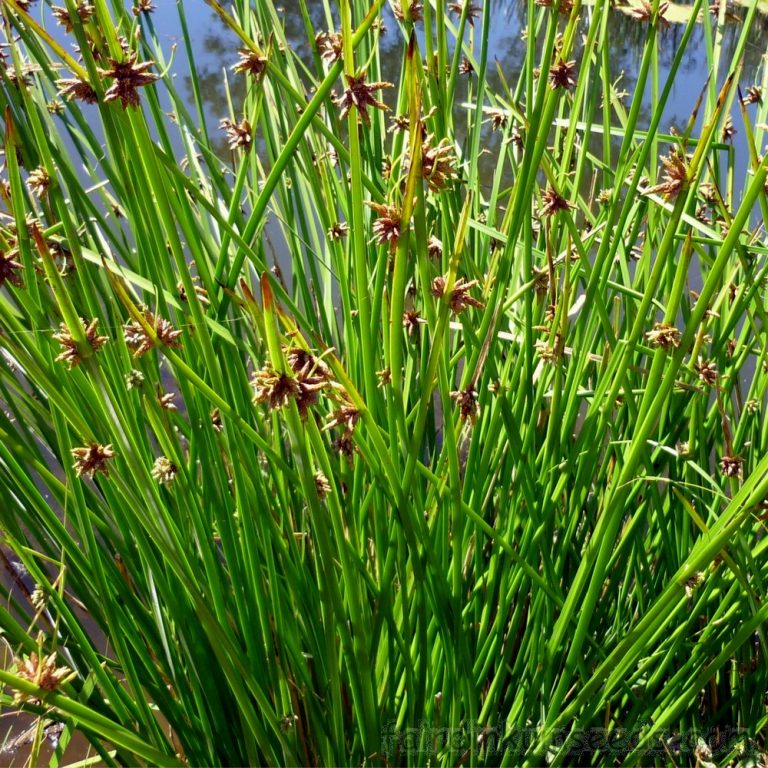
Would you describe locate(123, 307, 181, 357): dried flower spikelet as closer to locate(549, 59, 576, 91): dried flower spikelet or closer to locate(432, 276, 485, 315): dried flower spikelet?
locate(432, 276, 485, 315): dried flower spikelet

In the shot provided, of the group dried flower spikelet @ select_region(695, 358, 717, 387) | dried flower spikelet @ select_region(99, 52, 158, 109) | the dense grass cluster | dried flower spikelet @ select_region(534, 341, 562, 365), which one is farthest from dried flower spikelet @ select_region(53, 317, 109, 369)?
dried flower spikelet @ select_region(695, 358, 717, 387)

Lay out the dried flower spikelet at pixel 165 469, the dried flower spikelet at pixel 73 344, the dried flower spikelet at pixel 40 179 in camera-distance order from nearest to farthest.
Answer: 1. the dried flower spikelet at pixel 73 344
2. the dried flower spikelet at pixel 40 179
3. the dried flower spikelet at pixel 165 469

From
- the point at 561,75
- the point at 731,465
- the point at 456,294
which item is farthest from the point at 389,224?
the point at 731,465

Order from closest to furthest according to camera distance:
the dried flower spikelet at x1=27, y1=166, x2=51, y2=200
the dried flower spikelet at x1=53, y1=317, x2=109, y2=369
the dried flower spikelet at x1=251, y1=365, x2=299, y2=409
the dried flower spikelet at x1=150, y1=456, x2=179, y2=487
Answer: the dried flower spikelet at x1=251, y1=365, x2=299, y2=409, the dried flower spikelet at x1=53, y1=317, x2=109, y2=369, the dried flower spikelet at x1=27, y1=166, x2=51, y2=200, the dried flower spikelet at x1=150, y1=456, x2=179, y2=487

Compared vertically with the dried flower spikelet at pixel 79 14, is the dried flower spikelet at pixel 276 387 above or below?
below

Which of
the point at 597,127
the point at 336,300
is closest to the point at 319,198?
the point at 597,127

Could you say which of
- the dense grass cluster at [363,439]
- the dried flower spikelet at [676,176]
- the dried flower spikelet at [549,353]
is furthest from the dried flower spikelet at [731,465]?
the dried flower spikelet at [676,176]

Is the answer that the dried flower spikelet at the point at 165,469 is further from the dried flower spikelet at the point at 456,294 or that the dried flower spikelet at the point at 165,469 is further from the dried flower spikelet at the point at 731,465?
the dried flower spikelet at the point at 731,465

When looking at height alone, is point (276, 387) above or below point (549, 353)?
above

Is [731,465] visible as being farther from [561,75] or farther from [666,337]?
[561,75]
